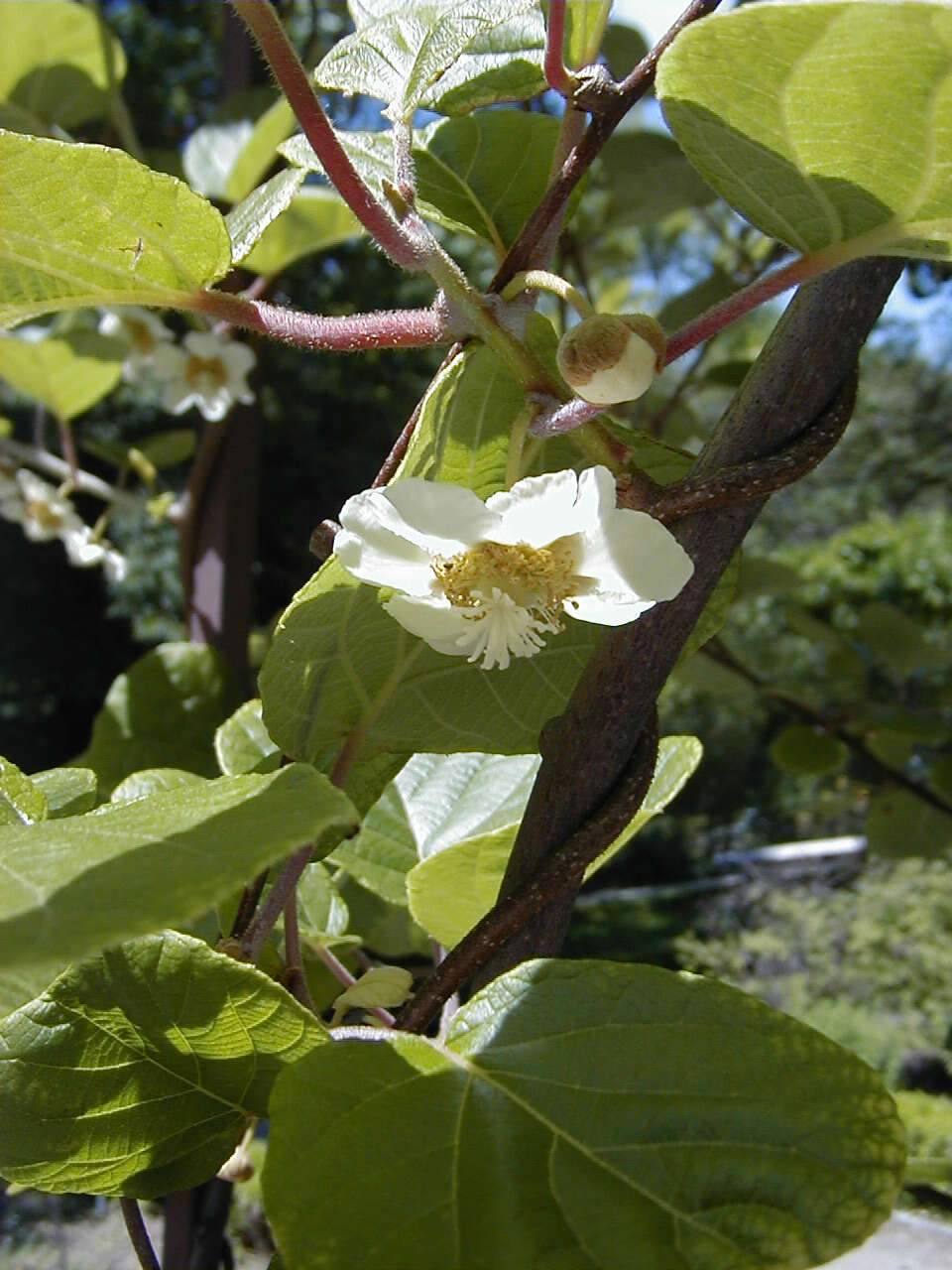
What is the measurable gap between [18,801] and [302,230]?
30.3 inches

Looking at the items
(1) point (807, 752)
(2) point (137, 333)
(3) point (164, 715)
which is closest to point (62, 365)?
(2) point (137, 333)

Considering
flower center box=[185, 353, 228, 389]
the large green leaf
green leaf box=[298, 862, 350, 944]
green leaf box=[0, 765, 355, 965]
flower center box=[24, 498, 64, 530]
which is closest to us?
green leaf box=[0, 765, 355, 965]

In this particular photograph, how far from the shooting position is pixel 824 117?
0.27 metres

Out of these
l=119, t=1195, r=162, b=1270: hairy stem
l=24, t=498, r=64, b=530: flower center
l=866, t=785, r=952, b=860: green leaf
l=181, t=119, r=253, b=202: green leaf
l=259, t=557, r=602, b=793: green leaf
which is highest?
l=259, t=557, r=602, b=793: green leaf

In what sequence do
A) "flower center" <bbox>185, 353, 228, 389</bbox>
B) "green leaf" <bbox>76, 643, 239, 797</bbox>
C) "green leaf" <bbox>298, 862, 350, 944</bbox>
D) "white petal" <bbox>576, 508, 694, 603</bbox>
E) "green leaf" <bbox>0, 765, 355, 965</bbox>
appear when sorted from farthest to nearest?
"flower center" <bbox>185, 353, 228, 389</bbox> < "green leaf" <bbox>76, 643, 239, 797</bbox> < "green leaf" <bbox>298, 862, 350, 944</bbox> < "white petal" <bbox>576, 508, 694, 603</bbox> < "green leaf" <bbox>0, 765, 355, 965</bbox>

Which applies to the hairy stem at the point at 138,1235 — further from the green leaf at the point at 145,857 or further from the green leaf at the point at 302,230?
the green leaf at the point at 302,230

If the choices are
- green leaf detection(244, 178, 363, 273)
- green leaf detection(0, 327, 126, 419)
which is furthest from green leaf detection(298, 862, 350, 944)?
green leaf detection(0, 327, 126, 419)

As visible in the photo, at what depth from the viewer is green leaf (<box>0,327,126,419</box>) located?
1.26 m

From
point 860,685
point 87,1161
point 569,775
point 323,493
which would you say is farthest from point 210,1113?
point 323,493

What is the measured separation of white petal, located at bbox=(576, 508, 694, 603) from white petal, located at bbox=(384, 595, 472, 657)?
6cm

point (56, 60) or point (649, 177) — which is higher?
point (56, 60)

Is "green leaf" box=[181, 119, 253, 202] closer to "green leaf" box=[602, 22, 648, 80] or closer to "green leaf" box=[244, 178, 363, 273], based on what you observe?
"green leaf" box=[244, 178, 363, 273]

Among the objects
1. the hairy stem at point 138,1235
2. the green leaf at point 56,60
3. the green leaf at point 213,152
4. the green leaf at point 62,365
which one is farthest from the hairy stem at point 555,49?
the green leaf at point 62,365

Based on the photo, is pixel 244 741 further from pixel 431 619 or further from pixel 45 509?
pixel 45 509
